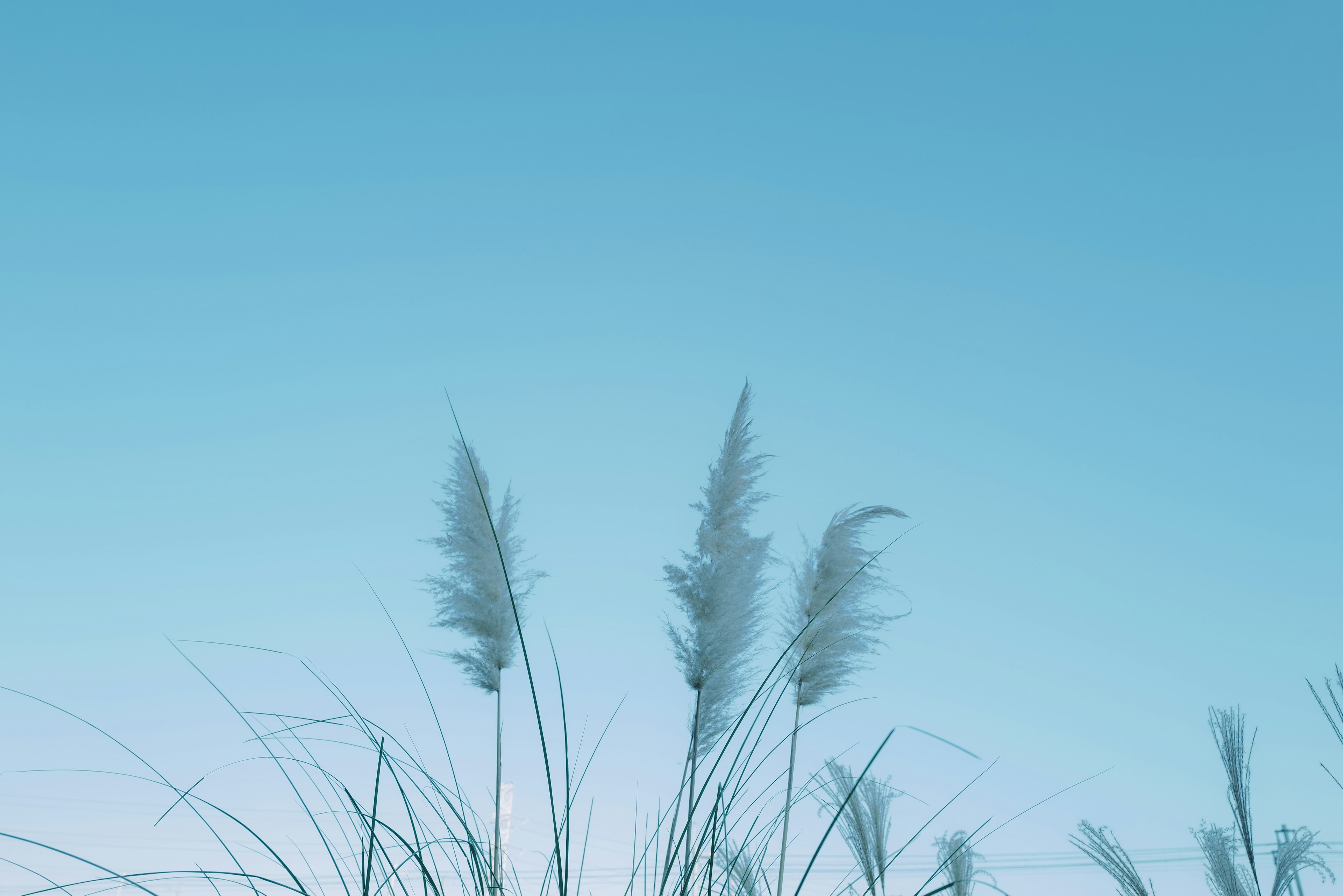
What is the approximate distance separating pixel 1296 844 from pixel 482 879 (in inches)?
192

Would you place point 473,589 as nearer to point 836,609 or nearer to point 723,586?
point 723,586

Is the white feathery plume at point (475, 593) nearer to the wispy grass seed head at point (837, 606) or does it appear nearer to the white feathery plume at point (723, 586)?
the white feathery plume at point (723, 586)

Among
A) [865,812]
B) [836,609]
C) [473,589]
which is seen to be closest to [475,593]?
[473,589]

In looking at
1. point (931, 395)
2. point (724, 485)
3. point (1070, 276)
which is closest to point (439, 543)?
point (724, 485)

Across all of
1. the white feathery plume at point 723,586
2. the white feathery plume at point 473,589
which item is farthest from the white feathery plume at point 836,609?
the white feathery plume at point 473,589

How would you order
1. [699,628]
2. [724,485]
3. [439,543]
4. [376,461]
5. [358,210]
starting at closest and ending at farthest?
[699,628]
[724,485]
[439,543]
[376,461]
[358,210]

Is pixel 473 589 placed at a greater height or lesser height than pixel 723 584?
greater

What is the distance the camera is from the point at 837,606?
3.50m

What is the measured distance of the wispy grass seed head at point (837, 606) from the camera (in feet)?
11.5

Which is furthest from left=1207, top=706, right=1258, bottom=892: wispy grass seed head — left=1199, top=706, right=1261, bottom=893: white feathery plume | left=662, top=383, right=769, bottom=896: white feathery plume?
left=662, top=383, right=769, bottom=896: white feathery plume

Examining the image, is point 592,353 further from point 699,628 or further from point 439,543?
point 699,628

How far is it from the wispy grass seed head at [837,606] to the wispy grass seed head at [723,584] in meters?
0.40

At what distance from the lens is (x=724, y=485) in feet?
10.9

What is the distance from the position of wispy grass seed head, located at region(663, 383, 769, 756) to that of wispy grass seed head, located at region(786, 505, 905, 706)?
1.30 feet
